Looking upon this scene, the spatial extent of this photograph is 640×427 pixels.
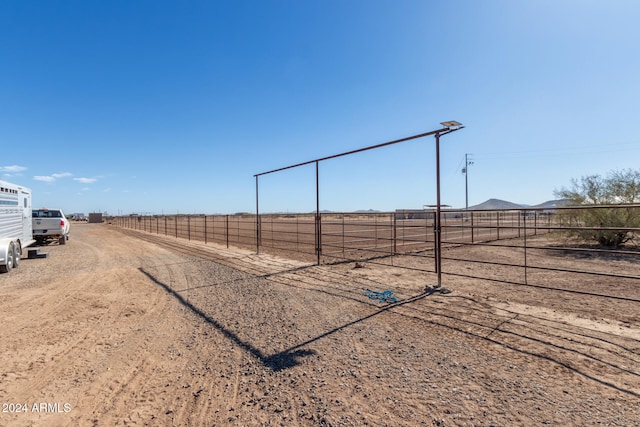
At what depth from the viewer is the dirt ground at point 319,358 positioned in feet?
7.88

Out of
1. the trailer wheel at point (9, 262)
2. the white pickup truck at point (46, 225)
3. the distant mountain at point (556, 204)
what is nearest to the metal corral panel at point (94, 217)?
the white pickup truck at point (46, 225)

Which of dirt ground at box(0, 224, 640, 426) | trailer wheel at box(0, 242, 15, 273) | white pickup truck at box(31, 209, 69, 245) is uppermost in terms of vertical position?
white pickup truck at box(31, 209, 69, 245)

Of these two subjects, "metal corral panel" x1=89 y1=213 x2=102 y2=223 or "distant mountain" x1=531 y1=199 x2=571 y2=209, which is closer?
"distant mountain" x1=531 y1=199 x2=571 y2=209

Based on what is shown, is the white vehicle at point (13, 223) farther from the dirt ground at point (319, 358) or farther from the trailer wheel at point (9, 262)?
the dirt ground at point (319, 358)

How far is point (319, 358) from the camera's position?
327 centimetres

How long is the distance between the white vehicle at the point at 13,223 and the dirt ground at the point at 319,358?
3.39 meters

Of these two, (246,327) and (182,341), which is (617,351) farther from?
(182,341)

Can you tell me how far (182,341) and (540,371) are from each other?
3.87 metres

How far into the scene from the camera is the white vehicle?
8.43m

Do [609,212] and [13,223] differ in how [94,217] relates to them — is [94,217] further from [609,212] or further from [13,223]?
[609,212]

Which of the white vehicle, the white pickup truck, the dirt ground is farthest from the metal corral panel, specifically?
the dirt ground

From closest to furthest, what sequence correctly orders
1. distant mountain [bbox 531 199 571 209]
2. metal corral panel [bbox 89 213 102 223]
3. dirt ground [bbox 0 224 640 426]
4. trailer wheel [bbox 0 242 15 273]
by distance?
1. dirt ground [bbox 0 224 640 426]
2. distant mountain [bbox 531 199 571 209]
3. trailer wheel [bbox 0 242 15 273]
4. metal corral panel [bbox 89 213 102 223]

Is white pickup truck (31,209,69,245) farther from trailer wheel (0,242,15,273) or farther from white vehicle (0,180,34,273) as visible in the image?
trailer wheel (0,242,15,273)

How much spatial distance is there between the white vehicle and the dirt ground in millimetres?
3395
